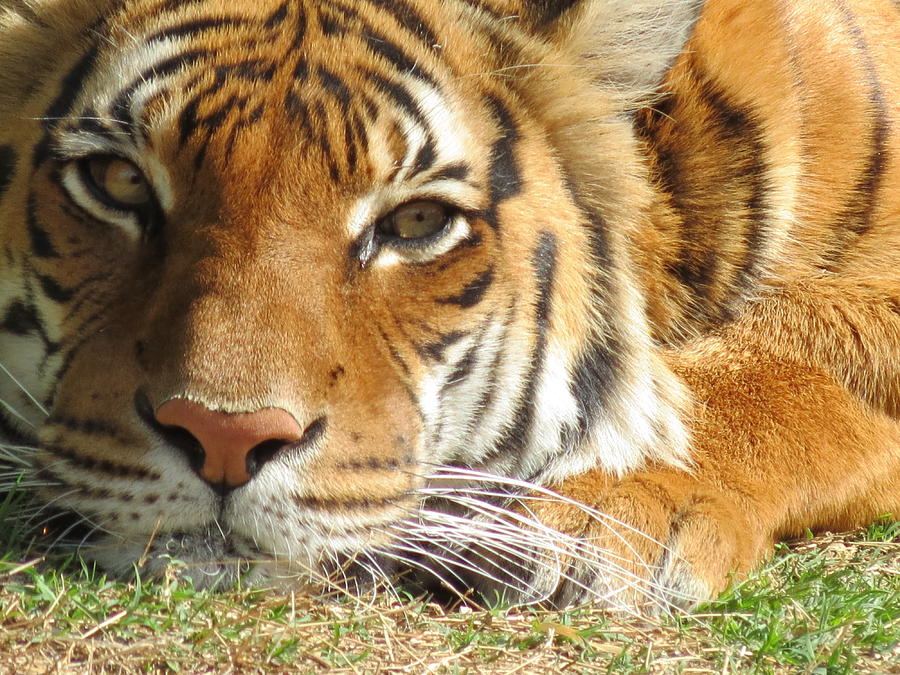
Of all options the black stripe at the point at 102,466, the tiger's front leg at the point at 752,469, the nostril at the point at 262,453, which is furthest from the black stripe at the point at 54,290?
the tiger's front leg at the point at 752,469

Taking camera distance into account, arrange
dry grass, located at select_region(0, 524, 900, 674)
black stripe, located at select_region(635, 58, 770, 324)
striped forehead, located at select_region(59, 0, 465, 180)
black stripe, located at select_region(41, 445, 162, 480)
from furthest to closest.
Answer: black stripe, located at select_region(635, 58, 770, 324) → striped forehead, located at select_region(59, 0, 465, 180) → black stripe, located at select_region(41, 445, 162, 480) → dry grass, located at select_region(0, 524, 900, 674)

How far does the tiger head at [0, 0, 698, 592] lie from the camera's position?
6.10 feet

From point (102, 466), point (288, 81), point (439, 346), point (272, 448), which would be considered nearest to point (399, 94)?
point (288, 81)

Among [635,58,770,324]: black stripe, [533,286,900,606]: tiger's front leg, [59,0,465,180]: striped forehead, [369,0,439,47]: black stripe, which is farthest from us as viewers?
[635,58,770,324]: black stripe

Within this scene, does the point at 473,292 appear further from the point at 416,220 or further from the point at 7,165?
the point at 7,165

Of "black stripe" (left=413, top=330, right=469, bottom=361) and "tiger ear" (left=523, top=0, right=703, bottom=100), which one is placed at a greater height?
"tiger ear" (left=523, top=0, right=703, bottom=100)

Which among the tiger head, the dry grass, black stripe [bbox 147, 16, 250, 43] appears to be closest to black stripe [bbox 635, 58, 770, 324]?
the tiger head

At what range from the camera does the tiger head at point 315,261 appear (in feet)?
6.10

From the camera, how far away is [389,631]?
76.0 inches

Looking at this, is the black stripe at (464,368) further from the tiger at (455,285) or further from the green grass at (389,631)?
the green grass at (389,631)

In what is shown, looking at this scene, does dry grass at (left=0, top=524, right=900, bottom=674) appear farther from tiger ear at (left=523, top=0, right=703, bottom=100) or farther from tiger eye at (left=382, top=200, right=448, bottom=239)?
tiger ear at (left=523, top=0, right=703, bottom=100)

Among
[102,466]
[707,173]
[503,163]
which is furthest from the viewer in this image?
[707,173]

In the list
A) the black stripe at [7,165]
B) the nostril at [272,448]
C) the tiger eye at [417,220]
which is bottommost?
the nostril at [272,448]

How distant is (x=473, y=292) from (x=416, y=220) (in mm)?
169
